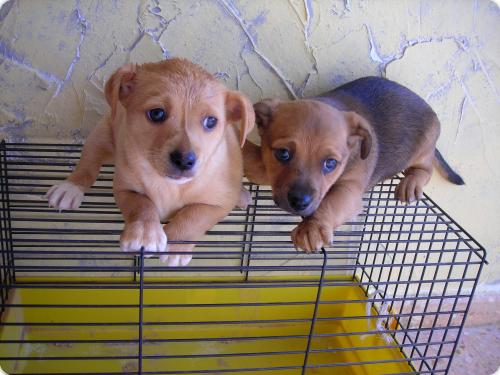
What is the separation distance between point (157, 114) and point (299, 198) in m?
0.41

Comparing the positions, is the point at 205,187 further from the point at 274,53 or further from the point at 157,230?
the point at 274,53

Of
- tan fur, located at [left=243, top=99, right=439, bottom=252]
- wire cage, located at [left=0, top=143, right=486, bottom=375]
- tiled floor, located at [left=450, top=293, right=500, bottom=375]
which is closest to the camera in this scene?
tan fur, located at [left=243, top=99, right=439, bottom=252]

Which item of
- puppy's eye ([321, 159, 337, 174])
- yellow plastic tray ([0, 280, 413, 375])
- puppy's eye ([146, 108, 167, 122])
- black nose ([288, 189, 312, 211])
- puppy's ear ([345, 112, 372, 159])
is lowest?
yellow plastic tray ([0, 280, 413, 375])

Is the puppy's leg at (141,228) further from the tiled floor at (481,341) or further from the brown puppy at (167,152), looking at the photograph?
the tiled floor at (481,341)

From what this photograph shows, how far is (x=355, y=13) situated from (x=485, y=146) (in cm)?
77

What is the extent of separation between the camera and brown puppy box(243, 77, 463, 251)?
3.98 ft

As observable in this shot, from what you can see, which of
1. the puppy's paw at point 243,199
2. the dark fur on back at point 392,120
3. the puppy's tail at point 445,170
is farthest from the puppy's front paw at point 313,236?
the puppy's tail at point 445,170

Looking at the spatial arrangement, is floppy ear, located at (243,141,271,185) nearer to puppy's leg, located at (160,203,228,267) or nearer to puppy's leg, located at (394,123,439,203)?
puppy's leg, located at (160,203,228,267)

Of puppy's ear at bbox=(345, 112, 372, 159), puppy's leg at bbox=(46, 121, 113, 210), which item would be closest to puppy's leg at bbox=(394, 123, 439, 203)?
puppy's ear at bbox=(345, 112, 372, 159)

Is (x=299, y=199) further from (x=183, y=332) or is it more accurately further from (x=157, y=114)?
(x=183, y=332)

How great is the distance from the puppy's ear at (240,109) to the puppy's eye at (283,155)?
131 mm

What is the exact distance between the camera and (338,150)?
126 cm

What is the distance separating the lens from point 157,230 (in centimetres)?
104

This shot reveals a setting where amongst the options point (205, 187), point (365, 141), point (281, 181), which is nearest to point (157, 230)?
point (205, 187)
